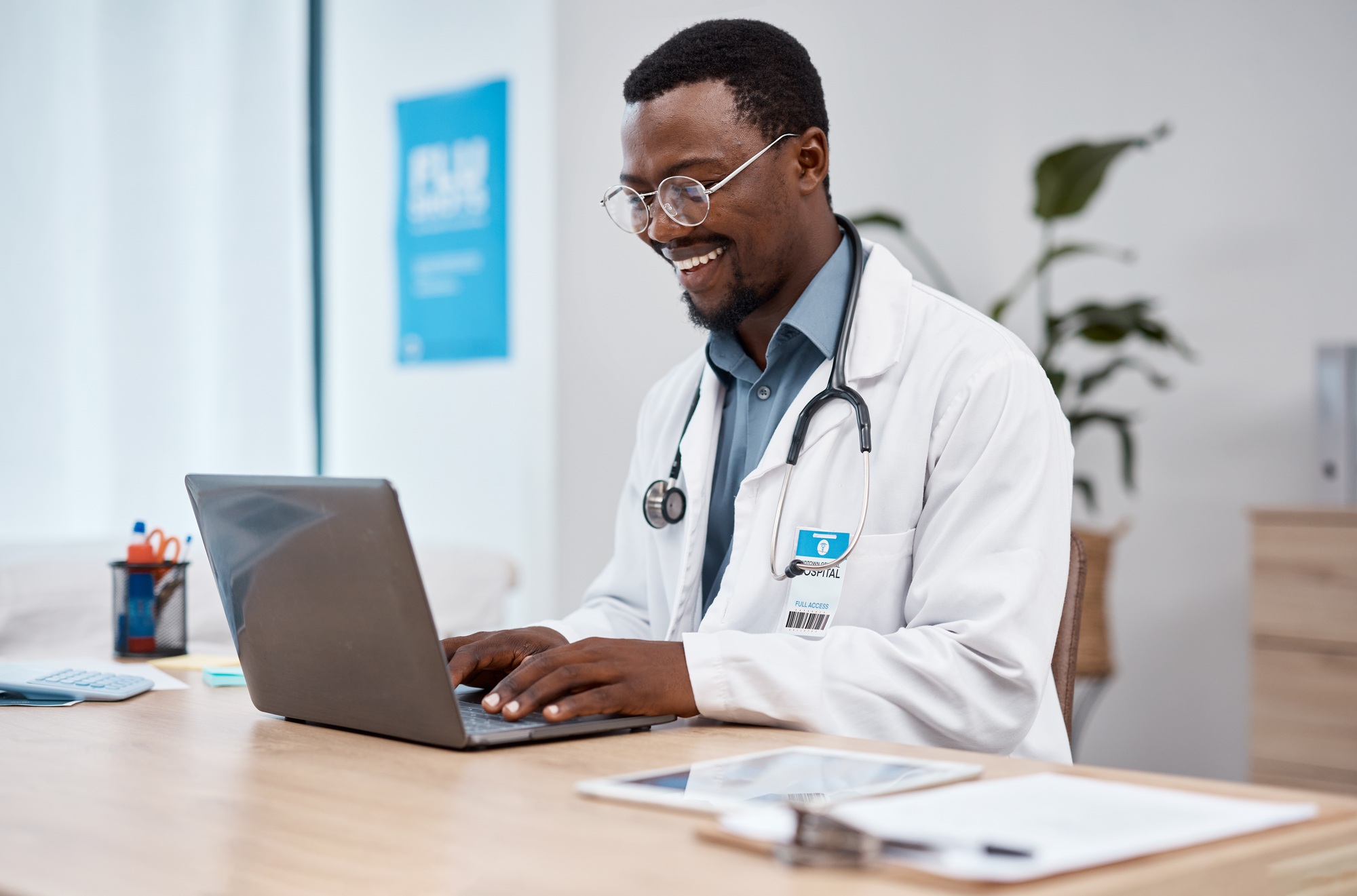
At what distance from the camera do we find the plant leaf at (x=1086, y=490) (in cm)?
328

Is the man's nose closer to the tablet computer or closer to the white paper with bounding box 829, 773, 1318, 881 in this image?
the tablet computer

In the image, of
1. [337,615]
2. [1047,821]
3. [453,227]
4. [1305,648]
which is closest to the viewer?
[1047,821]

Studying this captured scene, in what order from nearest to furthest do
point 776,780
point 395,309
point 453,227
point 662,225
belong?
1. point 776,780
2. point 662,225
3. point 453,227
4. point 395,309

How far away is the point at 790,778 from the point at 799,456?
0.63m

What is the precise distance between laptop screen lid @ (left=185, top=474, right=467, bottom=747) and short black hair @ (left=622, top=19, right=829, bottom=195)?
79 cm

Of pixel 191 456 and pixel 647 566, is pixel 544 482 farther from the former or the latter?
pixel 647 566

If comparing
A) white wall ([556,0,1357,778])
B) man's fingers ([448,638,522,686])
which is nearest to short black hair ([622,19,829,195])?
man's fingers ([448,638,522,686])

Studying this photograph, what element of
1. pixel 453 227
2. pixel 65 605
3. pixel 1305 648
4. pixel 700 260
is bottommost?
pixel 1305 648

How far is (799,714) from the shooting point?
1.14m

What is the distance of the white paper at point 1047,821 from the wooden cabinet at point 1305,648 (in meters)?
2.36

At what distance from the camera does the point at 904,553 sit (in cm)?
141

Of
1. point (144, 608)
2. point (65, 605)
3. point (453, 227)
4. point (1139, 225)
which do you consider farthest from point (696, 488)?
point (453, 227)

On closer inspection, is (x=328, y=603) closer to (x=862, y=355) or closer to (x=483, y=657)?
(x=483, y=657)

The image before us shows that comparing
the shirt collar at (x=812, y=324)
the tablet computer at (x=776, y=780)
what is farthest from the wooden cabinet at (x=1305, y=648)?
the tablet computer at (x=776, y=780)
